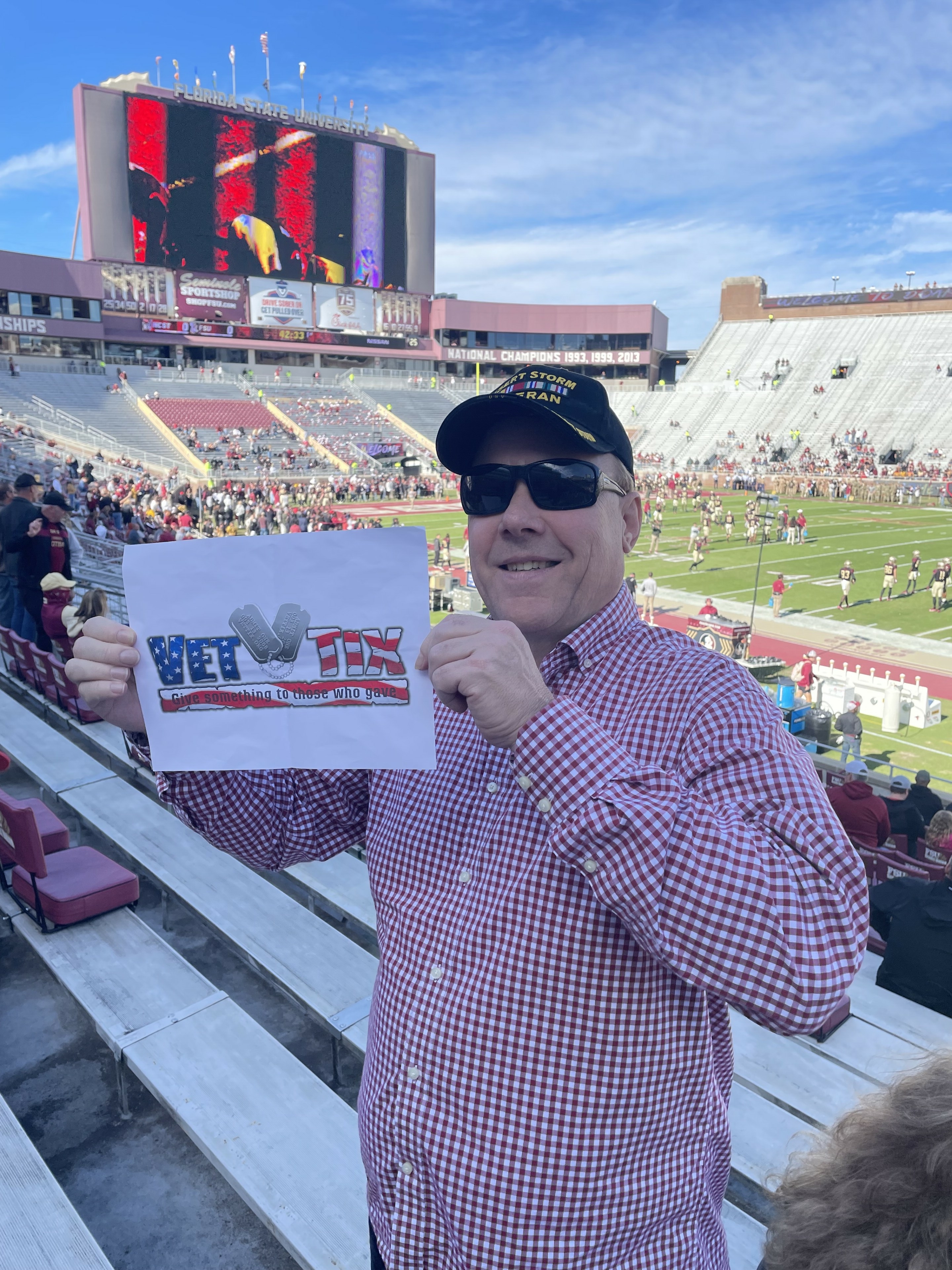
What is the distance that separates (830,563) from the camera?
93.9 feet

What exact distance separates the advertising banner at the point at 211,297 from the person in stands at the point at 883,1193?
6614 centimetres

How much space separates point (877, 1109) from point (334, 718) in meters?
1.30

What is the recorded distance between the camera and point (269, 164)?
2336 inches

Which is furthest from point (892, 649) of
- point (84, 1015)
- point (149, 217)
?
point (149, 217)

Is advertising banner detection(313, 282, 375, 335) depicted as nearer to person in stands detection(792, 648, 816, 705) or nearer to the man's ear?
person in stands detection(792, 648, 816, 705)

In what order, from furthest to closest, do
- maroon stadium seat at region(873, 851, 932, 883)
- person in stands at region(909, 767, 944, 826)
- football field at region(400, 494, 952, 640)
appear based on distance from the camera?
1. football field at region(400, 494, 952, 640)
2. person in stands at region(909, 767, 944, 826)
3. maroon stadium seat at region(873, 851, 932, 883)

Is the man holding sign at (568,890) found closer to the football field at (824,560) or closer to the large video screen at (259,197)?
the football field at (824,560)

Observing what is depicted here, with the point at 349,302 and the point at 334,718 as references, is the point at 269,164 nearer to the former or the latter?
the point at 349,302

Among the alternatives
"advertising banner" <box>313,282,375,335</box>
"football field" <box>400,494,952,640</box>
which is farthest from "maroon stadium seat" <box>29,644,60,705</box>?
"advertising banner" <box>313,282,375,335</box>

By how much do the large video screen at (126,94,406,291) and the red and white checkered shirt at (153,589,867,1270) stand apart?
6462 cm

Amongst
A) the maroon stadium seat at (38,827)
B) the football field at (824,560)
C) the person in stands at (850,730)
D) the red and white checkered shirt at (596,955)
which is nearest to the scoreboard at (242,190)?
the football field at (824,560)

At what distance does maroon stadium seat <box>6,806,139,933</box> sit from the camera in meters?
4.26

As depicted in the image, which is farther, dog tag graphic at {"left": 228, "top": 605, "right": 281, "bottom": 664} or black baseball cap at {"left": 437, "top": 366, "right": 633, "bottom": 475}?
dog tag graphic at {"left": 228, "top": 605, "right": 281, "bottom": 664}

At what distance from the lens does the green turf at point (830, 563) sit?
2209cm
